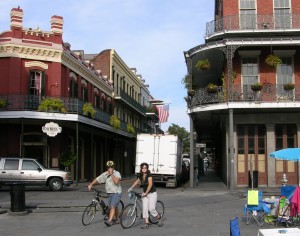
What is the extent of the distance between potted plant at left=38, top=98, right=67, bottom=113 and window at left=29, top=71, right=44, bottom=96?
1502mm

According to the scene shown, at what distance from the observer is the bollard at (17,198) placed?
1432cm

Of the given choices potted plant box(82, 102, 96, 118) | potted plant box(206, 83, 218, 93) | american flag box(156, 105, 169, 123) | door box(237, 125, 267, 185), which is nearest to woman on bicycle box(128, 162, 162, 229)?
potted plant box(206, 83, 218, 93)

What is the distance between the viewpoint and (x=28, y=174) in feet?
74.2

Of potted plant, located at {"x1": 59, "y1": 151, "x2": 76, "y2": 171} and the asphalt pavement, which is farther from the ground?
potted plant, located at {"x1": 59, "y1": 151, "x2": 76, "y2": 171}

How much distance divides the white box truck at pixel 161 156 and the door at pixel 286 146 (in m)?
5.71

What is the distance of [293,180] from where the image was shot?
24438 mm

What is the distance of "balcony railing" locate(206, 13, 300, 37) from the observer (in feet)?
80.5

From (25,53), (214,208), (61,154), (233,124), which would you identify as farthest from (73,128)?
(214,208)

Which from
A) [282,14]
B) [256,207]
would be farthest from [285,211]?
[282,14]

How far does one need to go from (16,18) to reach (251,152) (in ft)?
52.8

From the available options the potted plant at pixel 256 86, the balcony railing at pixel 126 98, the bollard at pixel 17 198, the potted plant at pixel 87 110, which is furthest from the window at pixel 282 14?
the balcony railing at pixel 126 98

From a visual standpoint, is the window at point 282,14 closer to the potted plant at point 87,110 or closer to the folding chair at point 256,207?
the potted plant at point 87,110

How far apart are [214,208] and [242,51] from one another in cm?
1203

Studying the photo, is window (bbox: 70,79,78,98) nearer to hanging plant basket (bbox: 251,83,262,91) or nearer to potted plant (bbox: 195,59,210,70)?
potted plant (bbox: 195,59,210,70)
